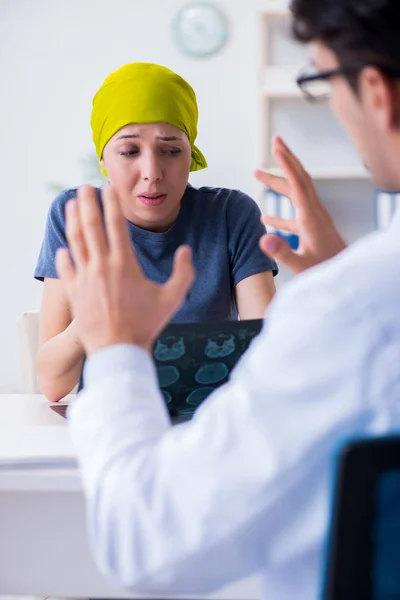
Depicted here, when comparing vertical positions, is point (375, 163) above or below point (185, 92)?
below

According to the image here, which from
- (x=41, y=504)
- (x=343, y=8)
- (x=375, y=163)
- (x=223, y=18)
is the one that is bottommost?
(x=41, y=504)

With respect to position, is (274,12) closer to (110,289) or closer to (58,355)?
(58,355)

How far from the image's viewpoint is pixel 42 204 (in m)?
4.02

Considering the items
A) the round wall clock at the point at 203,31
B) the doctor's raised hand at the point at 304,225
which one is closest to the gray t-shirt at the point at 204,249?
the doctor's raised hand at the point at 304,225

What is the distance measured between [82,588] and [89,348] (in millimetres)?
462

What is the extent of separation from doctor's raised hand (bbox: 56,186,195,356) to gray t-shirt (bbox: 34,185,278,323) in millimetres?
998

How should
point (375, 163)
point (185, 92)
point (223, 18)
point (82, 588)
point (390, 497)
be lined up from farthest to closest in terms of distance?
point (223, 18), point (185, 92), point (82, 588), point (375, 163), point (390, 497)

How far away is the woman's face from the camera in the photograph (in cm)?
173

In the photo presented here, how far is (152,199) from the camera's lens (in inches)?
69.4

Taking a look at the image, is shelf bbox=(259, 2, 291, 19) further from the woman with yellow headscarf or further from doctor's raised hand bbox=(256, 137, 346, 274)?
doctor's raised hand bbox=(256, 137, 346, 274)

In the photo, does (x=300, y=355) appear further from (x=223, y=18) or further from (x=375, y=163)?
(x=223, y=18)

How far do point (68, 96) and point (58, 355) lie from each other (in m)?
2.63

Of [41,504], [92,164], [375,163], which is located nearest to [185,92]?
[41,504]

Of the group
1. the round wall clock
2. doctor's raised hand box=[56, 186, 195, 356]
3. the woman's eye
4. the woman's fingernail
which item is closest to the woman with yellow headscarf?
the woman's eye
